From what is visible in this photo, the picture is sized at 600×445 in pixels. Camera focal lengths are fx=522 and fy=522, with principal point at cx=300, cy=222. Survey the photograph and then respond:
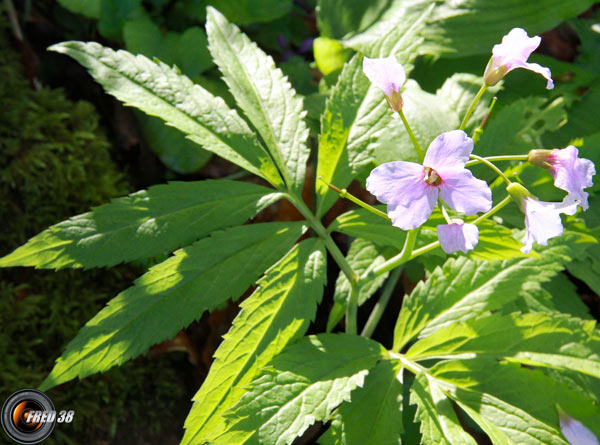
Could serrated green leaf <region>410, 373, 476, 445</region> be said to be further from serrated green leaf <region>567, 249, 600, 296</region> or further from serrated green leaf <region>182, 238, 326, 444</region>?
serrated green leaf <region>567, 249, 600, 296</region>

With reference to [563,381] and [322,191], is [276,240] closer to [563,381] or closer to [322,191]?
[322,191]

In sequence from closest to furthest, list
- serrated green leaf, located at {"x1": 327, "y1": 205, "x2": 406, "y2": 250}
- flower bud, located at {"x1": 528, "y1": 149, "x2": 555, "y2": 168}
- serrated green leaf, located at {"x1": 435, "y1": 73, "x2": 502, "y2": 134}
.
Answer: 1. flower bud, located at {"x1": 528, "y1": 149, "x2": 555, "y2": 168}
2. serrated green leaf, located at {"x1": 327, "y1": 205, "x2": 406, "y2": 250}
3. serrated green leaf, located at {"x1": 435, "y1": 73, "x2": 502, "y2": 134}

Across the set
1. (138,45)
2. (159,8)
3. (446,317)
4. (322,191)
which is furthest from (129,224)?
(159,8)

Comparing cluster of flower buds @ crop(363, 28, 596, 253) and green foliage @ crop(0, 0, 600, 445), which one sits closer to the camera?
cluster of flower buds @ crop(363, 28, 596, 253)

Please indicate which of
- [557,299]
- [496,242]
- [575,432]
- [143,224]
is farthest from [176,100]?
[557,299]

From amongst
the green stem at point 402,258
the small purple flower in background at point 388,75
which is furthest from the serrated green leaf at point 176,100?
the small purple flower in background at point 388,75

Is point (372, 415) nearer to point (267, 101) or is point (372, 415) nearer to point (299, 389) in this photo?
point (299, 389)

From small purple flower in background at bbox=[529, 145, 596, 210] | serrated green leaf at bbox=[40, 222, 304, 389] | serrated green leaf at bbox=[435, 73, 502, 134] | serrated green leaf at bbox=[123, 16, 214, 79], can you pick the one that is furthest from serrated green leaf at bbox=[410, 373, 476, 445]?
serrated green leaf at bbox=[123, 16, 214, 79]
